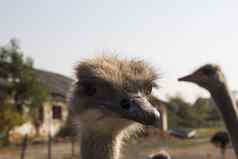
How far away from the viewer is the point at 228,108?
5648 mm

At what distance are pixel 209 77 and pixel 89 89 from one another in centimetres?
377

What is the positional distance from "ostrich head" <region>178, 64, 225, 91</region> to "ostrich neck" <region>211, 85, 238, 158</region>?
83 mm

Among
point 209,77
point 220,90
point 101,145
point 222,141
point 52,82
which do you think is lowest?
point 101,145

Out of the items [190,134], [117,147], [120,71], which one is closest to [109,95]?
[120,71]

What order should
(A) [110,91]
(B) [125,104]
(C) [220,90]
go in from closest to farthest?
(B) [125,104] < (A) [110,91] < (C) [220,90]

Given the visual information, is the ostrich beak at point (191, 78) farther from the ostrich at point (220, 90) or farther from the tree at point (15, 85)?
the tree at point (15, 85)

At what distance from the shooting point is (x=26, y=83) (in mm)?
26938

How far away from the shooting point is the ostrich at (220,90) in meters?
5.48

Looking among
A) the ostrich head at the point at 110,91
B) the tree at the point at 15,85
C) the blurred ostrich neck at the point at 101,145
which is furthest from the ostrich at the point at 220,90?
→ the tree at the point at 15,85

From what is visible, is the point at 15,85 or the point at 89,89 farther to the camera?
the point at 15,85

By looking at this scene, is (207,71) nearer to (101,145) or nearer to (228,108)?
(228,108)

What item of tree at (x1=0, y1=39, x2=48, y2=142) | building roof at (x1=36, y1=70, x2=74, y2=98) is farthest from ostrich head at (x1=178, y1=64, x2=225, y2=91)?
building roof at (x1=36, y1=70, x2=74, y2=98)

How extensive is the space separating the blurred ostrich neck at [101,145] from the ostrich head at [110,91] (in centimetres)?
5

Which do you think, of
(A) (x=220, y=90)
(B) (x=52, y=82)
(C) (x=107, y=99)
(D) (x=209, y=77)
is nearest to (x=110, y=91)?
(C) (x=107, y=99)
